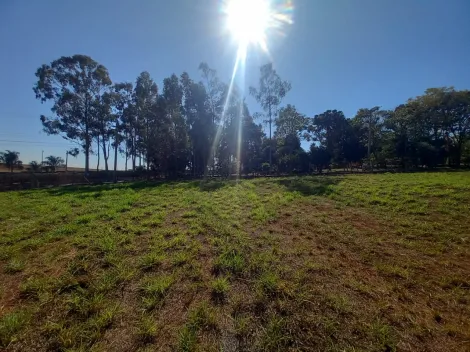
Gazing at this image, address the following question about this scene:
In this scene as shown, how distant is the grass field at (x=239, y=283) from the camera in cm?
260

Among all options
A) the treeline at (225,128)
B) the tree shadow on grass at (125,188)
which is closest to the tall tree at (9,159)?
the treeline at (225,128)

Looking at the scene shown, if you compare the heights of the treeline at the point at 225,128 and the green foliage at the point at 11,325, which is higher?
the treeline at the point at 225,128

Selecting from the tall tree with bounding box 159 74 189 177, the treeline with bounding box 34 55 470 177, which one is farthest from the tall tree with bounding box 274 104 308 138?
the tall tree with bounding box 159 74 189 177

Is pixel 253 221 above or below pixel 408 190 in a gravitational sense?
below

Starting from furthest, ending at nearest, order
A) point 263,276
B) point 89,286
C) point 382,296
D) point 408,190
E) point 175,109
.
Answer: point 175,109 → point 408,190 → point 263,276 → point 89,286 → point 382,296

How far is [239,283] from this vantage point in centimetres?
366

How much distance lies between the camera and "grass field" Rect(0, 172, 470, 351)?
2.60m

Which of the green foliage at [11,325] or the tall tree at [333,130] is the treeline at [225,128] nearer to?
the tall tree at [333,130]

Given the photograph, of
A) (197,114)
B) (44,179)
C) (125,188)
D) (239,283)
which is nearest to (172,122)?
(197,114)

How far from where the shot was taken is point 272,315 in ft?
9.53

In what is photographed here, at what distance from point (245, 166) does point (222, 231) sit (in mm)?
37470

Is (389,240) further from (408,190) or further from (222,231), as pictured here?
(408,190)

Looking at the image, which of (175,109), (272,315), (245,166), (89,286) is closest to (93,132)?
(175,109)

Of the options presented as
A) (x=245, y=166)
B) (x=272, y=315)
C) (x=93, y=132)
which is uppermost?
(x=93, y=132)
